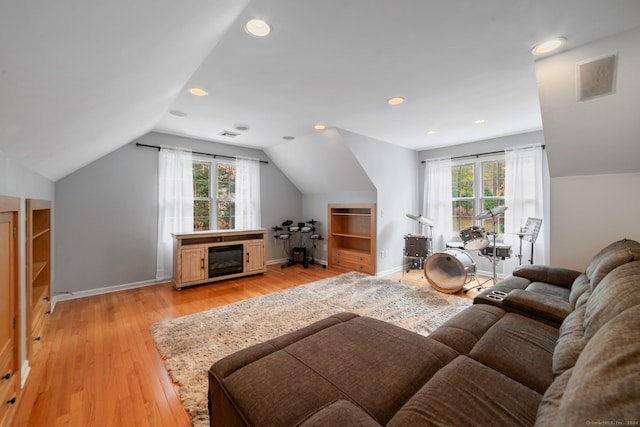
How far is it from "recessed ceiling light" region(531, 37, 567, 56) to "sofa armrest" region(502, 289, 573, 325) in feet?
6.24

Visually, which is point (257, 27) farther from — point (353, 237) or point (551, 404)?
point (353, 237)

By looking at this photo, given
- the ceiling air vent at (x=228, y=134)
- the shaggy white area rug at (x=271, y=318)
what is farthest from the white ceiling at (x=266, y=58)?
the shaggy white area rug at (x=271, y=318)

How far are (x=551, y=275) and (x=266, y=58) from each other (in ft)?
11.0

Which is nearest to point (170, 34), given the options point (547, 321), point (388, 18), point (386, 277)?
point (388, 18)

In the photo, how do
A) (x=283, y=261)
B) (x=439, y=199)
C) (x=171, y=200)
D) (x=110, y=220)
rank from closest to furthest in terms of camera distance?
(x=110, y=220) < (x=171, y=200) < (x=439, y=199) < (x=283, y=261)

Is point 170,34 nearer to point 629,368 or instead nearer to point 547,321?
point 629,368

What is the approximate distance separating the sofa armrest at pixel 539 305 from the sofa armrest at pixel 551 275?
2.48 feet

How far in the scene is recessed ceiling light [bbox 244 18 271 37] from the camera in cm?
166

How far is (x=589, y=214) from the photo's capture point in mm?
2660

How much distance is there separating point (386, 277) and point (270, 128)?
11.2ft

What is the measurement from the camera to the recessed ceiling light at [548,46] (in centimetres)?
185

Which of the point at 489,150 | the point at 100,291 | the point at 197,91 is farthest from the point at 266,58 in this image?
the point at 489,150

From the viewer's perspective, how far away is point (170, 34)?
4.50 feet

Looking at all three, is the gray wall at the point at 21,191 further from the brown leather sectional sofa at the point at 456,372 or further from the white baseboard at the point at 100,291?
A: the white baseboard at the point at 100,291
